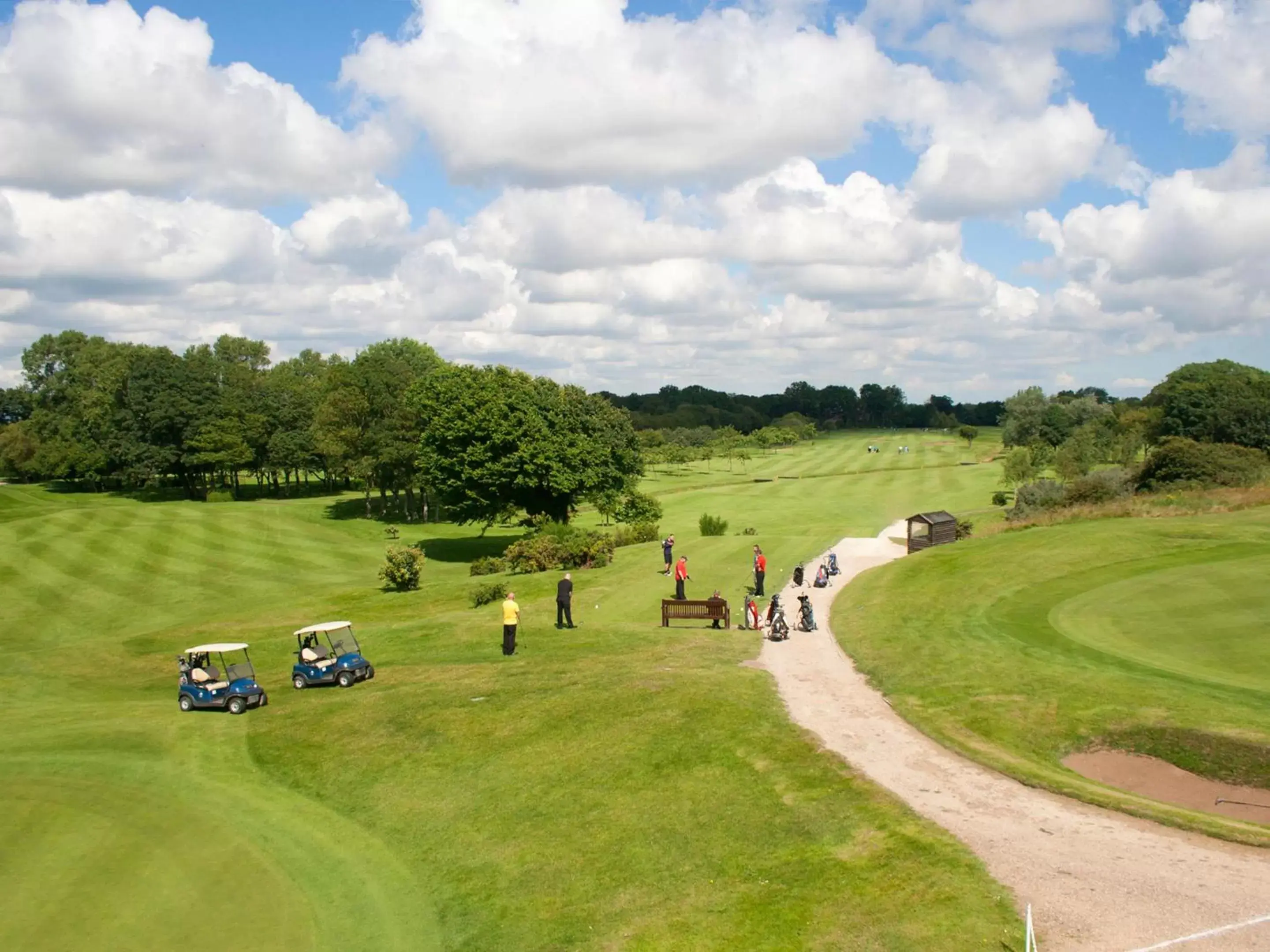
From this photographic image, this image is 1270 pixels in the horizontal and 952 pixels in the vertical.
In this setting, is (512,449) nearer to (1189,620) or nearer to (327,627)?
(327,627)

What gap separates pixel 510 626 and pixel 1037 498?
35.4m

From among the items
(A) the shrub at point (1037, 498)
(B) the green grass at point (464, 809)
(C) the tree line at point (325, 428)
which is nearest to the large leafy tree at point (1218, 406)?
(A) the shrub at point (1037, 498)

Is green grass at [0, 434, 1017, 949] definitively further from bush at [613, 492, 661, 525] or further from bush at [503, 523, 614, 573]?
bush at [613, 492, 661, 525]

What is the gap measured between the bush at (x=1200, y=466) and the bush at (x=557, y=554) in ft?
107

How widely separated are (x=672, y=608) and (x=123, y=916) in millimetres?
19104

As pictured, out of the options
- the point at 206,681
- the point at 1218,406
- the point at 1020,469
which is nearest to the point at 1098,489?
the point at 1020,469

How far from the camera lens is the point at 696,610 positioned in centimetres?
2995

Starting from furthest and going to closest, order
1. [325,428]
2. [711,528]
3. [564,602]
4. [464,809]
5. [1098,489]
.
A: 1. [325,428]
2. [711,528]
3. [1098,489]
4. [564,602]
5. [464,809]

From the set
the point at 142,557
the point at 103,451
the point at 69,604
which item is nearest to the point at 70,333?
the point at 103,451

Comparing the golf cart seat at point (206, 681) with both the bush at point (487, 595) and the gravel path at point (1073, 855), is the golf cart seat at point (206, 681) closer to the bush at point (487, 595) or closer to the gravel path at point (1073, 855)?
the bush at point (487, 595)

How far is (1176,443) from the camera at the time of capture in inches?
2096

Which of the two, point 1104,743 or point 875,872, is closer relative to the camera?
point 875,872

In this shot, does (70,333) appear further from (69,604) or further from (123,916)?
(123,916)

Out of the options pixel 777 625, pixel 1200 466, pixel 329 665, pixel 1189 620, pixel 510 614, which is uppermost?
pixel 1200 466
